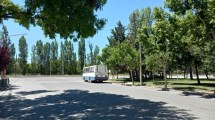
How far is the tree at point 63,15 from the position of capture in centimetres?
1708

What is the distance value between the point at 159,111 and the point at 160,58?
21217 millimetres

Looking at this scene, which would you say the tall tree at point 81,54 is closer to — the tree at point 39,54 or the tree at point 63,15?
the tree at point 39,54

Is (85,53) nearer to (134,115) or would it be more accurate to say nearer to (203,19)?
(203,19)

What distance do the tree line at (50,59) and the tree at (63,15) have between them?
3949 inches

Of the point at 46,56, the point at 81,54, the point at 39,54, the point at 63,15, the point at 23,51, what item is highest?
the point at 23,51

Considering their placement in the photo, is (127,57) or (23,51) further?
(23,51)

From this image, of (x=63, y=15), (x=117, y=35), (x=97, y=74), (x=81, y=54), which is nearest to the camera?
(x=63, y=15)

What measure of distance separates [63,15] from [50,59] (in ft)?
382

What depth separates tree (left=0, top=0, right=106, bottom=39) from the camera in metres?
17.1

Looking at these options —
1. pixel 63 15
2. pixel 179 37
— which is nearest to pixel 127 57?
pixel 179 37

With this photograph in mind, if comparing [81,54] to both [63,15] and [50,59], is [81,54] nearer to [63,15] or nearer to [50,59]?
[50,59]

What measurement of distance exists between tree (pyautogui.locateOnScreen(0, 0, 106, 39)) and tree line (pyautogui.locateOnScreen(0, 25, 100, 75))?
100 m

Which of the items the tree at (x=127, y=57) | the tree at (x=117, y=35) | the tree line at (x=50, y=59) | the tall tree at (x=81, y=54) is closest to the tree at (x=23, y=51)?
the tree line at (x=50, y=59)

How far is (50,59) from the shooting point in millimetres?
132375
